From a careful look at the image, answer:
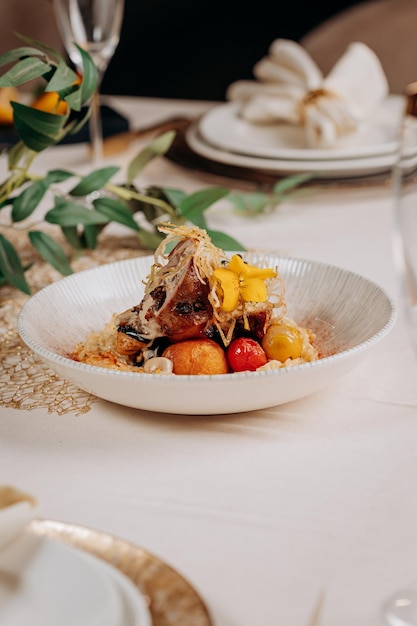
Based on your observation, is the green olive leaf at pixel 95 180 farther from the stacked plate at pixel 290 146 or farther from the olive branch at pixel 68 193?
the stacked plate at pixel 290 146

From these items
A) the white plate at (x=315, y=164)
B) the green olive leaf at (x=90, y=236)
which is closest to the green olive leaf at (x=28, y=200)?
the green olive leaf at (x=90, y=236)

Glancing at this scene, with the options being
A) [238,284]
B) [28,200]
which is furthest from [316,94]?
[238,284]

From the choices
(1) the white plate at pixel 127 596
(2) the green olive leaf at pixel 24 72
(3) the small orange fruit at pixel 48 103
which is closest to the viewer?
(1) the white plate at pixel 127 596

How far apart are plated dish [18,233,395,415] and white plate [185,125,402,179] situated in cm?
53

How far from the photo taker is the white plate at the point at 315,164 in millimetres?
1508

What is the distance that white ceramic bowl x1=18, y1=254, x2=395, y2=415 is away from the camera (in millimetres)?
729

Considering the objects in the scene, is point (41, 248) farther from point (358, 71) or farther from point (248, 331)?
point (358, 71)

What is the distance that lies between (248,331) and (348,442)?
0.49 feet

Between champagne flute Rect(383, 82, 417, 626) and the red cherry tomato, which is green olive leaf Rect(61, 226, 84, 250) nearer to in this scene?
the red cherry tomato

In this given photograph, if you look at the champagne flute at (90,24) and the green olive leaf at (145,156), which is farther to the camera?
the champagne flute at (90,24)

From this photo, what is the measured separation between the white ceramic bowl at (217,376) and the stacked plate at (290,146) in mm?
546

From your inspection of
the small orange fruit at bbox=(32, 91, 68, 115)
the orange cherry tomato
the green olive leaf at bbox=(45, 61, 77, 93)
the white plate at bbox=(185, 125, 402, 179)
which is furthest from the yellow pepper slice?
the small orange fruit at bbox=(32, 91, 68, 115)

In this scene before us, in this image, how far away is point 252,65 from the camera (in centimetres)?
383

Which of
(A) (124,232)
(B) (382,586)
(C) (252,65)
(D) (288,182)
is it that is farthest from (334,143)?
(C) (252,65)
